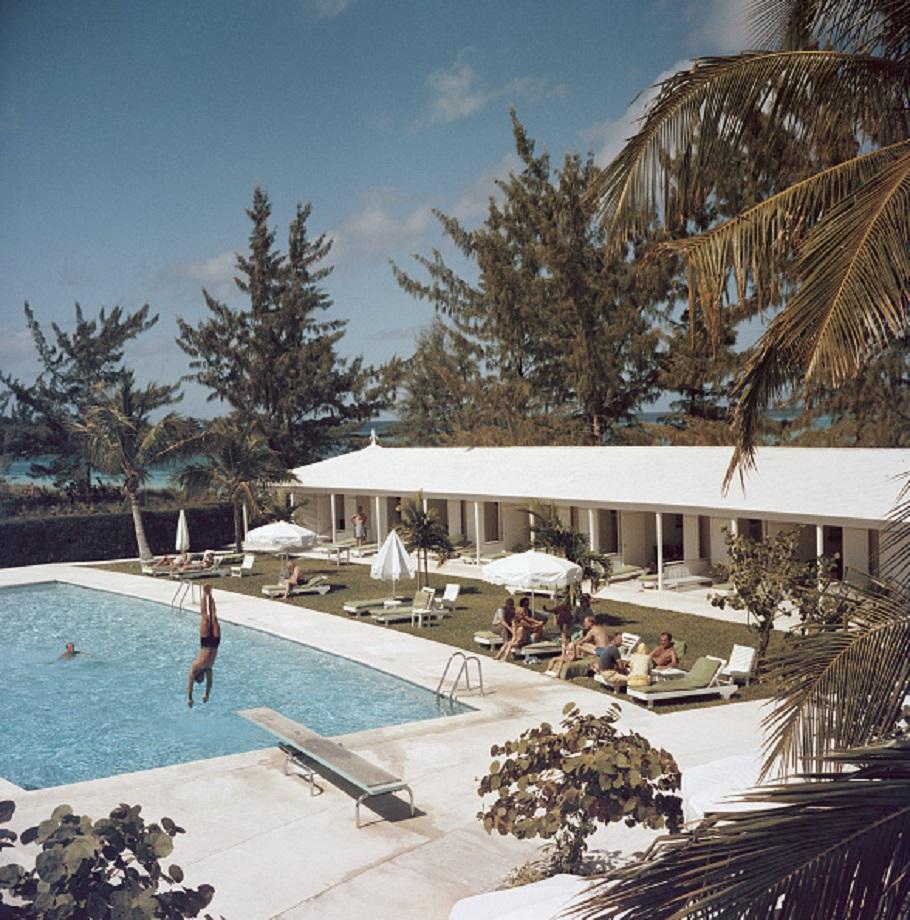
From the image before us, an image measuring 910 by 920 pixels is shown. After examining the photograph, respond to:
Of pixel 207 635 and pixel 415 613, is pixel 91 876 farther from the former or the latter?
pixel 415 613

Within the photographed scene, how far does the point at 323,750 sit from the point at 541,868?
12.8ft

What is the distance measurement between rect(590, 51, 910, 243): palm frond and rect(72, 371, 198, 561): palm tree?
102 ft

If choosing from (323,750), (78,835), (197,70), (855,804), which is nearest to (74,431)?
(323,750)

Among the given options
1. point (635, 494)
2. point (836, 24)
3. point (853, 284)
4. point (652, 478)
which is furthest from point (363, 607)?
point (853, 284)

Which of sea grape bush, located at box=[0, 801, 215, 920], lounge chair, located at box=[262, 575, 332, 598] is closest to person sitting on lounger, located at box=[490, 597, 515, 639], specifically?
lounge chair, located at box=[262, 575, 332, 598]

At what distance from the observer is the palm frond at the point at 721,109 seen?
6.49 meters

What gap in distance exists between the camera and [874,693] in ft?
17.6

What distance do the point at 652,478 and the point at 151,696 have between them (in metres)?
13.9

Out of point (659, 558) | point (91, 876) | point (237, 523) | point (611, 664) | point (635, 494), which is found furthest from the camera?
point (237, 523)

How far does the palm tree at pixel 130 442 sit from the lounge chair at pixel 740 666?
79.6 ft

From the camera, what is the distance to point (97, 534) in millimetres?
37219

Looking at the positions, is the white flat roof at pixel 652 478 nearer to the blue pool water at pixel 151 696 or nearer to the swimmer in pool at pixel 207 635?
the blue pool water at pixel 151 696

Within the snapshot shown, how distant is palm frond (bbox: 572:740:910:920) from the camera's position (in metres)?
2.43

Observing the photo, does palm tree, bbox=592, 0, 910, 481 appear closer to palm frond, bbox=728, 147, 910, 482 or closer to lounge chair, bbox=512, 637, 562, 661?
palm frond, bbox=728, 147, 910, 482
